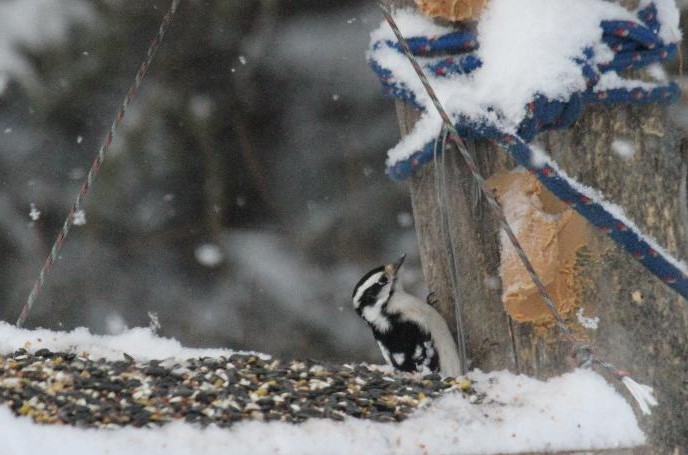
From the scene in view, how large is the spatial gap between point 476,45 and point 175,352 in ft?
3.69

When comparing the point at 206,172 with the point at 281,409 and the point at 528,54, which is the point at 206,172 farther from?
the point at 281,409

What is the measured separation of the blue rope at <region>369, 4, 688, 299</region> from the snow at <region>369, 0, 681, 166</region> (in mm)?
18

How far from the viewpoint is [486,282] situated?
379cm

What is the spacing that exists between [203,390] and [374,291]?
5.25 feet

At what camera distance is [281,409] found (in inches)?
121

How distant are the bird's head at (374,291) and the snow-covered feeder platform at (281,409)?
42.2 inches

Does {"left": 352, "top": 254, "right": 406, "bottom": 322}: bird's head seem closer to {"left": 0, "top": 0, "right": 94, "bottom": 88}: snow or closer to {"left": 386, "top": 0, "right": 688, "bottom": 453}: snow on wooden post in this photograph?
{"left": 386, "top": 0, "right": 688, "bottom": 453}: snow on wooden post

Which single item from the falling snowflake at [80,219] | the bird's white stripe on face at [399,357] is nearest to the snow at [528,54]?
the bird's white stripe on face at [399,357]

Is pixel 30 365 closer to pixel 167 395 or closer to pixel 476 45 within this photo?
pixel 167 395

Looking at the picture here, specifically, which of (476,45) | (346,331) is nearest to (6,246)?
(346,331)

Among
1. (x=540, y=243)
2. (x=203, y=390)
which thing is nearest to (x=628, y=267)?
(x=540, y=243)

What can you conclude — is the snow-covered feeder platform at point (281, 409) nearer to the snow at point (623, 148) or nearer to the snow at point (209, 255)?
the snow at point (623, 148)

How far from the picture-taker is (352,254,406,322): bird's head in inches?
183

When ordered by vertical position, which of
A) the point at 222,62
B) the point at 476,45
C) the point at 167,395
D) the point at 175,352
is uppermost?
the point at 222,62
